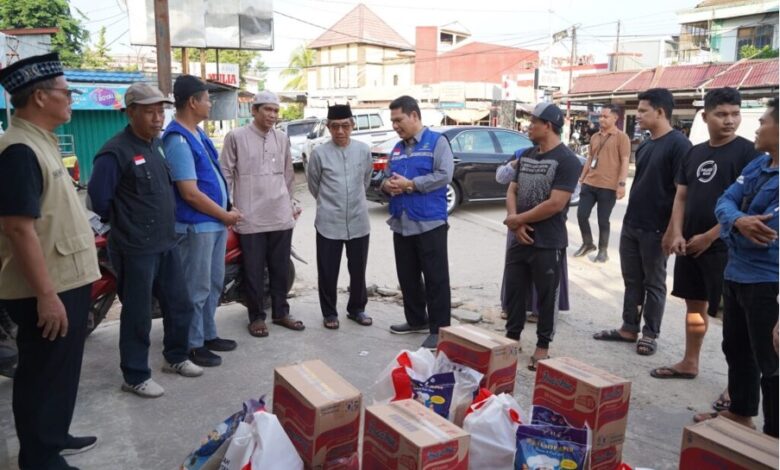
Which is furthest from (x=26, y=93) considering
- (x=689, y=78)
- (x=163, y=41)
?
(x=689, y=78)

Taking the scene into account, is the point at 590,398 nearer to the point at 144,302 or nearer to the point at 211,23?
the point at 144,302

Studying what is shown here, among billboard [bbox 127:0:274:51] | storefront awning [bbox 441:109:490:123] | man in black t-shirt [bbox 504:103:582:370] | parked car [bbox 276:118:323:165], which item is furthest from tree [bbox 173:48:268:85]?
man in black t-shirt [bbox 504:103:582:370]

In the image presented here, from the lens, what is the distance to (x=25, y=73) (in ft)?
8.02

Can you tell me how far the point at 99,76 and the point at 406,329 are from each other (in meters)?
13.4

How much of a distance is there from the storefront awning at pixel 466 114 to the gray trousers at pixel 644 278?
1058 inches

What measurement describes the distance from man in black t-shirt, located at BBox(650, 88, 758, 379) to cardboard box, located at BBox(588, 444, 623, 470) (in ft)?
4.89

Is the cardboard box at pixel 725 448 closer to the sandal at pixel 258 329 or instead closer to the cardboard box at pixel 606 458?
the cardboard box at pixel 606 458

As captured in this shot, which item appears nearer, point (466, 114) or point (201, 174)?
point (201, 174)

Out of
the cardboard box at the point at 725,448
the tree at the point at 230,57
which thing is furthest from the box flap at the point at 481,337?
the tree at the point at 230,57

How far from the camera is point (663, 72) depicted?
870 inches

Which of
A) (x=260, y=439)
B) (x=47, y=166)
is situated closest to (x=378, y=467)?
(x=260, y=439)

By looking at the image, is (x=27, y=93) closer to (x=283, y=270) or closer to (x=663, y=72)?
(x=283, y=270)

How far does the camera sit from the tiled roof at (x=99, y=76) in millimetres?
14586

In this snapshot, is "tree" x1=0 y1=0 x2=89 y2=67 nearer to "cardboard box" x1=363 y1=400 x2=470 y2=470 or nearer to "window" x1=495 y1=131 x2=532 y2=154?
"window" x1=495 y1=131 x2=532 y2=154
